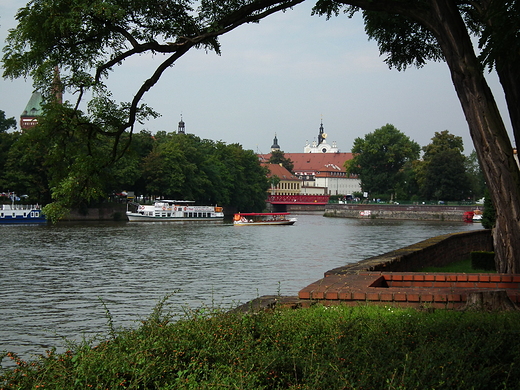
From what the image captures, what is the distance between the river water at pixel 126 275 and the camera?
54.5 feet

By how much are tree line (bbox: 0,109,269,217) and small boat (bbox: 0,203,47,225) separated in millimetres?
2644

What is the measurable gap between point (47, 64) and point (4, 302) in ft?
34.8

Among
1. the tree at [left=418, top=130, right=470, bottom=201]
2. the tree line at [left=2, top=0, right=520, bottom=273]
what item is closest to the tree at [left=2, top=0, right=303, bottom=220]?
the tree line at [left=2, top=0, right=520, bottom=273]

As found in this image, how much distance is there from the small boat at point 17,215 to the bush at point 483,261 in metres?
54.4

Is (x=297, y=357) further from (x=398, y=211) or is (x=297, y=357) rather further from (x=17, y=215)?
(x=398, y=211)

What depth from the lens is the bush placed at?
17312mm

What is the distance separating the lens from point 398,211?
107 m

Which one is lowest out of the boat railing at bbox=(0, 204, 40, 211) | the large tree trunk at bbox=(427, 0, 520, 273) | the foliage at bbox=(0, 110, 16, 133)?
the boat railing at bbox=(0, 204, 40, 211)

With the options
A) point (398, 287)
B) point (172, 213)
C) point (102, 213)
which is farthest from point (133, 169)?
point (398, 287)

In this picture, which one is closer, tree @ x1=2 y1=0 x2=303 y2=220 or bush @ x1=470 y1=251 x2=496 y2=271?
tree @ x1=2 y1=0 x2=303 y2=220

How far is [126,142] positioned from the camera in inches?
517

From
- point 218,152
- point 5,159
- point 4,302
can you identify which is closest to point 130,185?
point 5,159

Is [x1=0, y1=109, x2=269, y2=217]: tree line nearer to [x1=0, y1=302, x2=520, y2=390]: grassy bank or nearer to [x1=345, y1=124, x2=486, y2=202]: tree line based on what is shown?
[x1=0, y1=302, x2=520, y2=390]: grassy bank

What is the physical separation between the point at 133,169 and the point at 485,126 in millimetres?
68091
